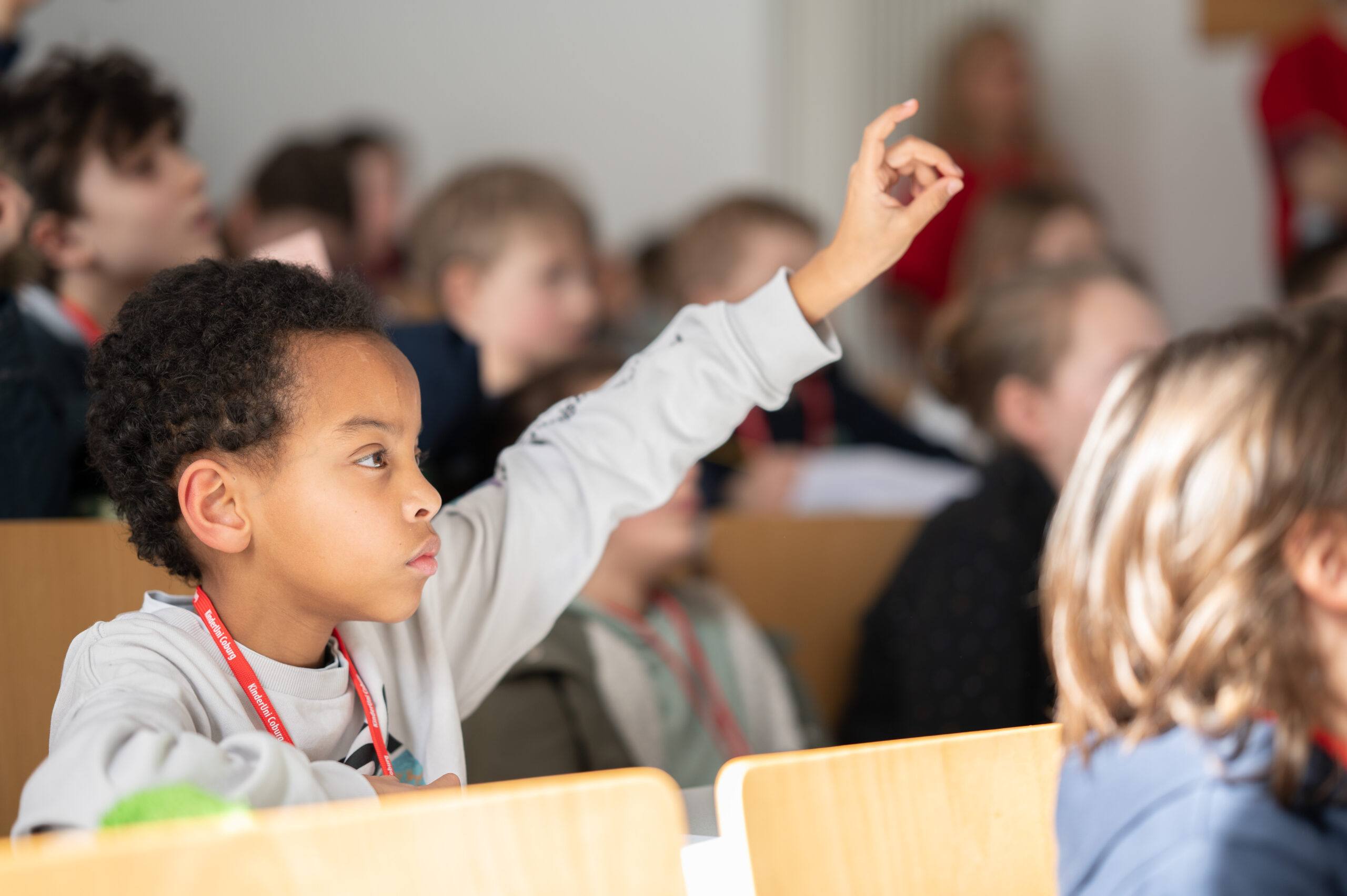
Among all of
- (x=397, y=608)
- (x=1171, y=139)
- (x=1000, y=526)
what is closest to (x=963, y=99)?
(x=1171, y=139)

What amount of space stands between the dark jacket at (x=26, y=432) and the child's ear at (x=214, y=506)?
389 millimetres

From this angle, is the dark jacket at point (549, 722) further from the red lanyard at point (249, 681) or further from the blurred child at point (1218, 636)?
the blurred child at point (1218, 636)

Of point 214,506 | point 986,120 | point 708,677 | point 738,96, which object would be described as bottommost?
point 708,677

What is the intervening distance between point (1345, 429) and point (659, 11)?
3.50 meters

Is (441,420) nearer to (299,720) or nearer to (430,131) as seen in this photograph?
(299,720)

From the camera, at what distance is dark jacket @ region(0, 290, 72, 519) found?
1.13 meters

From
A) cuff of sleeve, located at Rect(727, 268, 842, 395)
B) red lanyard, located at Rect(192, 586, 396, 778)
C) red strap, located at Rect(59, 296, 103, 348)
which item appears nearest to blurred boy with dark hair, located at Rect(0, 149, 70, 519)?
red strap, located at Rect(59, 296, 103, 348)

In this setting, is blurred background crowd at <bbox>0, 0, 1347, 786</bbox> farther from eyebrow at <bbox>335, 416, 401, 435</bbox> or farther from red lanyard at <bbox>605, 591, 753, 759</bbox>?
eyebrow at <bbox>335, 416, 401, 435</bbox>

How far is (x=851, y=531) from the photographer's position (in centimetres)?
193

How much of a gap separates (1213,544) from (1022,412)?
3.82 feet

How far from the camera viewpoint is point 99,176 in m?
1.49

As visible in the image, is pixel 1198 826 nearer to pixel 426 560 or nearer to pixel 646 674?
pixel 426 560

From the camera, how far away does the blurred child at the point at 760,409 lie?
239cm

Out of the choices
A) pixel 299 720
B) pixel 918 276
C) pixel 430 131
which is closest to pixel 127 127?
pixel 299 720
